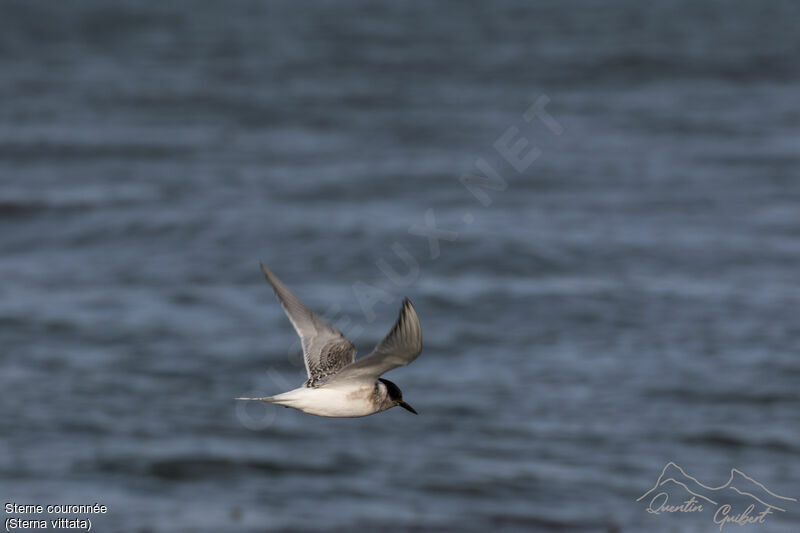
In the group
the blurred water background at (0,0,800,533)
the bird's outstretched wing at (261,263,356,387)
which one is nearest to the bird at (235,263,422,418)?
the bird's outstretched wing at (261,263,356,387)

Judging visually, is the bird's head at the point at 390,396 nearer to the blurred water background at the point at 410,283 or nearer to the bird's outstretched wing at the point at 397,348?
the bird's outstretched wing at the point at 397,348

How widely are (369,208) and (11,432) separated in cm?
989

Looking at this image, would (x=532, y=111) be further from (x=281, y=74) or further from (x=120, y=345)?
(x=120, y=345)

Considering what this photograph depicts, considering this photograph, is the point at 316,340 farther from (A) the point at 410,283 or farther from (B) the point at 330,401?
(A) the point at 410,283

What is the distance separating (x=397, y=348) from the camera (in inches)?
177

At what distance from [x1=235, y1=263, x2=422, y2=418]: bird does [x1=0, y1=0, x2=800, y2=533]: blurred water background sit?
6324mm

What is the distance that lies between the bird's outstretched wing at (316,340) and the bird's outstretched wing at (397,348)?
2.69 ft

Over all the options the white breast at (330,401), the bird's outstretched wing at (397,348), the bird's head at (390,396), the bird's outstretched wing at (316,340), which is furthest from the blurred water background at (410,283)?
the bird's outstretched wing at (397,348)

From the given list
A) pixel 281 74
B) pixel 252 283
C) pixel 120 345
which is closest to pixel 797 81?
pixel 281 74

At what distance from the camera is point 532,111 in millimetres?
29406

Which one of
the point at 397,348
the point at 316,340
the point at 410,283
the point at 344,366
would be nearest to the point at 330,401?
the point at 344,366

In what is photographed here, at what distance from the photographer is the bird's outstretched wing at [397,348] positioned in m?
4.38

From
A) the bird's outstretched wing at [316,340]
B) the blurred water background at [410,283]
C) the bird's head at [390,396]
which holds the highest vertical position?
the blurred water background at [410,283]

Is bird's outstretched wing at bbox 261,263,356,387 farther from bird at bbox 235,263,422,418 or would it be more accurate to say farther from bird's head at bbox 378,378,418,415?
bird's head at bbox 378,378,418,415
